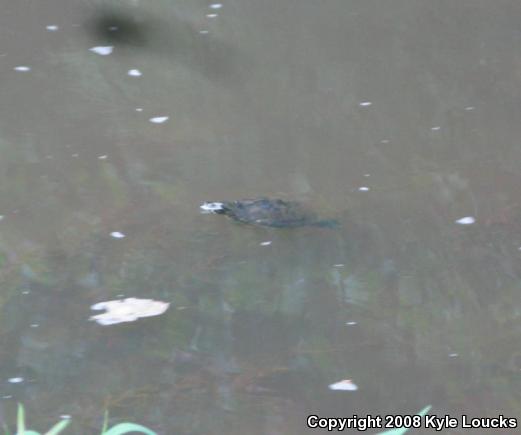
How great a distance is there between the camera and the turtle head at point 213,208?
4418 millimetres

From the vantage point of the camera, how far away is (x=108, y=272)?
4.11 meters

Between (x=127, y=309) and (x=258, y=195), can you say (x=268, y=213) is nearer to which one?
(x=258, y=195)

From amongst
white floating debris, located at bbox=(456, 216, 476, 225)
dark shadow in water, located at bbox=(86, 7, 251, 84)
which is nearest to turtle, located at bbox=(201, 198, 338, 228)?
white floating debris, located at bbox=(456, 216, 476, 225)

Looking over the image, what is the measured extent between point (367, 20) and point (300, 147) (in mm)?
1759

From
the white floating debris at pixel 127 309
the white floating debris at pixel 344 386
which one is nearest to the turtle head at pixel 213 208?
the white floating debris at pixel 127 309

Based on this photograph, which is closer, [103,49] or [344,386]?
[344,386]

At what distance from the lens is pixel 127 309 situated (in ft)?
12.8

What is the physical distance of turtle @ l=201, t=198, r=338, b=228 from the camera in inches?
171

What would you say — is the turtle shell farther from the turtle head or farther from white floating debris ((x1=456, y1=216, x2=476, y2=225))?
white floating debris ((x1=456, y1=216, x2=476, y2=225))

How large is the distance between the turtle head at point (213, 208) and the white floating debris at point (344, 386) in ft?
4.15

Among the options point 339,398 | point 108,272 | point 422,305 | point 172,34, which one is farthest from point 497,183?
point 172,34

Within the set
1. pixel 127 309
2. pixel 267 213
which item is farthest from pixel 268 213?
pixel 127 309

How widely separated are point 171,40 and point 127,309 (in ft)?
9.40

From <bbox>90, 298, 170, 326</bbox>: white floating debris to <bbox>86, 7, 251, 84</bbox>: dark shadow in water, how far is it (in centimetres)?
225
